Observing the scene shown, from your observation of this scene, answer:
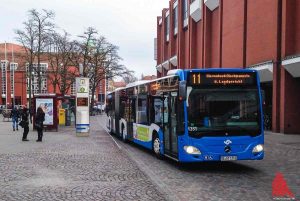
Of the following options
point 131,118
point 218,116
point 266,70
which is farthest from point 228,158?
point 266,70

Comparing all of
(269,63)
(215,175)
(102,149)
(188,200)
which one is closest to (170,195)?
(188,200)

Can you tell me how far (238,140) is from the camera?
12.6m

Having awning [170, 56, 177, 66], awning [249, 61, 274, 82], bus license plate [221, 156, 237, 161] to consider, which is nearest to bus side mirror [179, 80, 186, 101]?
bus license plate [221, 156, 237, 161]

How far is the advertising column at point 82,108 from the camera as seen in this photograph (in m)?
26.7

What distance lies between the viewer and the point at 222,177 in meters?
11.8

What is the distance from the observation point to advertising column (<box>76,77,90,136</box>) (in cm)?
2669

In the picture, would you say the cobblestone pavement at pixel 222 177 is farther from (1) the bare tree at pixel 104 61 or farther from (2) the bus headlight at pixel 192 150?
(1) the bare tree at pixel 104 61

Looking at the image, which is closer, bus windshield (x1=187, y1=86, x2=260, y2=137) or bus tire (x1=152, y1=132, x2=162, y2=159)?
bus windshield (x1=187, y1=86, x2=260, y2=137)

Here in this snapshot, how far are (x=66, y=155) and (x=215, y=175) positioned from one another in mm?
5947

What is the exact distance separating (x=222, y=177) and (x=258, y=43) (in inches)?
819

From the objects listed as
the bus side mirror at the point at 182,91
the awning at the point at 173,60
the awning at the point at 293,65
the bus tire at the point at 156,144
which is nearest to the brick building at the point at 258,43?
the awning at the point at 293,65

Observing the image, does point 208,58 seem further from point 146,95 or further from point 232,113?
point 232,113

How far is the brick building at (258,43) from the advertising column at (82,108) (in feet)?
34.0

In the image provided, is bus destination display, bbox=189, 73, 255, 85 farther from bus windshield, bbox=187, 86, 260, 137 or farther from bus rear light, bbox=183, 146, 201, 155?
bus rear light, bbox=183, 146, 201, 155
